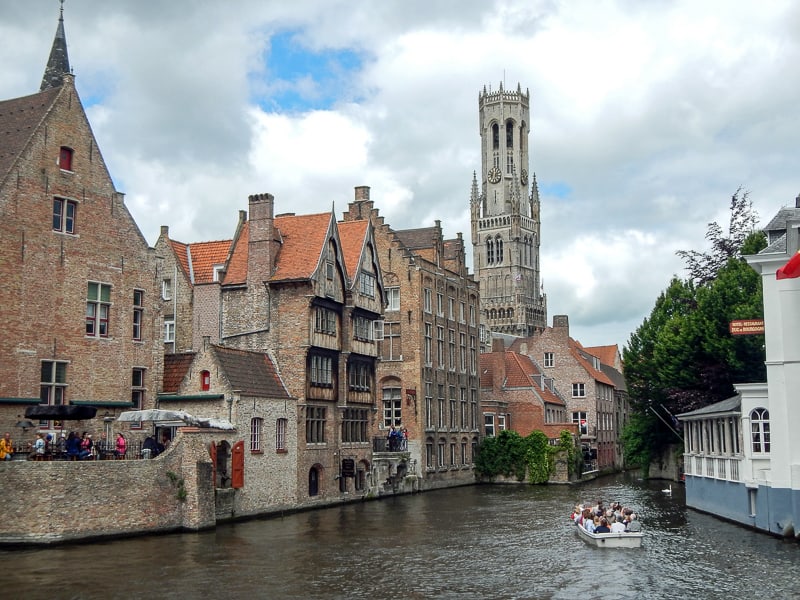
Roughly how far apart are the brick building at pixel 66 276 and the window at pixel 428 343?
24458mm

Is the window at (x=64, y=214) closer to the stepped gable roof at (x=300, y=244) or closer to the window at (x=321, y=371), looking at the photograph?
the stepped gable roof at (x=300, y=244)

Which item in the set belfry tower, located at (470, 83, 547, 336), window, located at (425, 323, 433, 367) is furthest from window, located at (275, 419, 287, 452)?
belfry tower, located at (470, 83, 547, 336)

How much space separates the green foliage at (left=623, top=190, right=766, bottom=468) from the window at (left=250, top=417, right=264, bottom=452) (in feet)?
77.2

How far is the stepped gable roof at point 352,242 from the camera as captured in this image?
1972 inches

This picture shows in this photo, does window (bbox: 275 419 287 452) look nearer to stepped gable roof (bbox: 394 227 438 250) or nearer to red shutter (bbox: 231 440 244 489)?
red shutter (bbox: 231 440 244 489)

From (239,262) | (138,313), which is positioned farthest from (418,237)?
(138,313)

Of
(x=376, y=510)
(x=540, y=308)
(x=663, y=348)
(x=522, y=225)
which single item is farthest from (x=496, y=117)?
(x=376, y=510)

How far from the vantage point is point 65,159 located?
38.3 metres

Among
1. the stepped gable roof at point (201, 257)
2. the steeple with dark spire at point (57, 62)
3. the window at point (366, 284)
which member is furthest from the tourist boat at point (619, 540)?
the steeple with dark spire at point (57, 62)

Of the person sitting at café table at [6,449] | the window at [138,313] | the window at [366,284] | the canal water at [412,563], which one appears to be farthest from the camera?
the window at [366,284]

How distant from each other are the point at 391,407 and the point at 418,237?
1309cm

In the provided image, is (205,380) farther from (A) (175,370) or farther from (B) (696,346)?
(B) (696,346)

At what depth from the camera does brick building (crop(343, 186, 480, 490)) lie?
60906 mm

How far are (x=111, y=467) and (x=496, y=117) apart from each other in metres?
161
